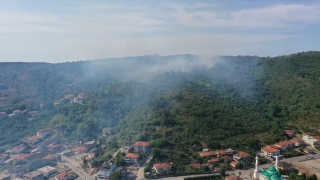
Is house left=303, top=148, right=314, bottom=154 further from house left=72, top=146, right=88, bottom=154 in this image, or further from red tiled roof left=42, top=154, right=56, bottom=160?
red tiled roof left=42, top=154, right=56, bottom=160

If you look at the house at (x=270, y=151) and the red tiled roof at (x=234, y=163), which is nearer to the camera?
the red tiled roof at (x=234, y=163)

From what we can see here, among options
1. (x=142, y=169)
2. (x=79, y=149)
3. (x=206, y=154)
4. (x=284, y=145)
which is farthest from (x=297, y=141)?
(x=79, y=149)

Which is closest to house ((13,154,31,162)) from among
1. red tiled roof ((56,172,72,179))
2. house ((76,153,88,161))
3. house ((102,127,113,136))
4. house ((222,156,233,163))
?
house ((76,153,88,161))

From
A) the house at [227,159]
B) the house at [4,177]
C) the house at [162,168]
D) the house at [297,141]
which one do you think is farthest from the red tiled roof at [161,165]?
the house at [297,141]

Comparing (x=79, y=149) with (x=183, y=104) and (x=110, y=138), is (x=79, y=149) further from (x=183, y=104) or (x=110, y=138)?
(x=183, y=104)

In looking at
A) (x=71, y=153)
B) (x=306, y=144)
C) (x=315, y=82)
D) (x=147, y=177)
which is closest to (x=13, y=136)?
(x=71, y=153)

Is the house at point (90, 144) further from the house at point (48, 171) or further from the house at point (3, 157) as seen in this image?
the house at point (3, 157)
